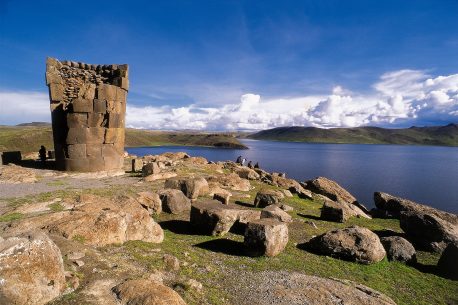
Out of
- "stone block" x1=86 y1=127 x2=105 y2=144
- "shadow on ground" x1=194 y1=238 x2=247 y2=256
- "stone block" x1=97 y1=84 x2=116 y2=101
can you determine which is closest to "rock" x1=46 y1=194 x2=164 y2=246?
"shadow on ground" x1=194 y1=238 x2=247 y2=256

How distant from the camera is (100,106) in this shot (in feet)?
85.1

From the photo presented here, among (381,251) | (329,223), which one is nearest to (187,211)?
(329,223)

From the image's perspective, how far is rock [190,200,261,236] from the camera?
546 inches

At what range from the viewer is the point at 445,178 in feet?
197

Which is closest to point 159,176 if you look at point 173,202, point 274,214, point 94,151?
point 94,151

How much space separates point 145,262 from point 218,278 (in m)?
2.27

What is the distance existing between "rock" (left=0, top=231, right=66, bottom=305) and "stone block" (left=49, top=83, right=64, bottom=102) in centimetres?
2411

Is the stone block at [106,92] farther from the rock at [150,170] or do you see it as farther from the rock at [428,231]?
the rock at [428,231]

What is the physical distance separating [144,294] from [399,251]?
1115 centimetres

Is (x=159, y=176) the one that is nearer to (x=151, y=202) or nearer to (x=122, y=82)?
(x=151, y=202)

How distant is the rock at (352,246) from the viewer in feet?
40.3

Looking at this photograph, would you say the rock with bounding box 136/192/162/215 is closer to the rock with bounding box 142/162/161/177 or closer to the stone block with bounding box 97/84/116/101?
the rock with bounding box 142/162/161/177

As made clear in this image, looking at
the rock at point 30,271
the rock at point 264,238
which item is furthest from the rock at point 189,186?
the rock at point 30,271

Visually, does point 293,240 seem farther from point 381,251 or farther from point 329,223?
point 329,223
